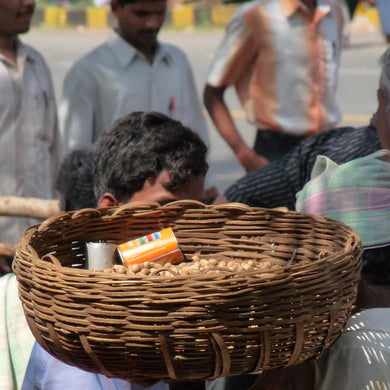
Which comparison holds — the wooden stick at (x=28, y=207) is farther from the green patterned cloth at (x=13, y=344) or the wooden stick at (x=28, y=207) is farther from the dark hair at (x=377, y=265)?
the dark hair at (x=377, y=265)

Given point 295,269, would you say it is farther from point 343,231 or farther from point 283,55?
point 283,55

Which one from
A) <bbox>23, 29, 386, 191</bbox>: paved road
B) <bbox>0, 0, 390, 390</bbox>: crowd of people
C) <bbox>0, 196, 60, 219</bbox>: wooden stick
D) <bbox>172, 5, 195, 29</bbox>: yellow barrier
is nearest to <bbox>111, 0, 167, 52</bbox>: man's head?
<bbox>0, 0, 390, 390</bbox>: crowd of people

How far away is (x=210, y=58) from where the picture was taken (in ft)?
52.6

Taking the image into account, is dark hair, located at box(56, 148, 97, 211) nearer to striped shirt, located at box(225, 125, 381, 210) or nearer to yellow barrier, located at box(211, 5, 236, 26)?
striped shirt, located at box(225, 125, 381, 210)

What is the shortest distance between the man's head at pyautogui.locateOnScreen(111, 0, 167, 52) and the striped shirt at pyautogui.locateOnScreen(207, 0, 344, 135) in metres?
0.40

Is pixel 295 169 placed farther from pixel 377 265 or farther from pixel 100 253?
pixel 100 253

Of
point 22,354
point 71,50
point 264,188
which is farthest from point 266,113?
point 71,50

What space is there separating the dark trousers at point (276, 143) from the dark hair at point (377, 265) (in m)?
2.74

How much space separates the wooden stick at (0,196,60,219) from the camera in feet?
11.5

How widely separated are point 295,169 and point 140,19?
5.60 feet

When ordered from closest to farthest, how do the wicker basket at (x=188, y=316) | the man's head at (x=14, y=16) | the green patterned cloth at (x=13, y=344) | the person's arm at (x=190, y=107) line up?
the wicker basket at (x=188, y=316)
the green patterned cloth at (x=13, y=344)
the man's head at (x=14, y=16)
the person's arm at (x=190, y=107)

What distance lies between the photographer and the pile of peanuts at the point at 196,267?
6.44 feet

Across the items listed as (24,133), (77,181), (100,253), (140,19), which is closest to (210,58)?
(140,19)

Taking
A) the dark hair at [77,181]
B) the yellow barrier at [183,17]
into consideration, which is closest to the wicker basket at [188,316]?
the dark hair at [77,181]
